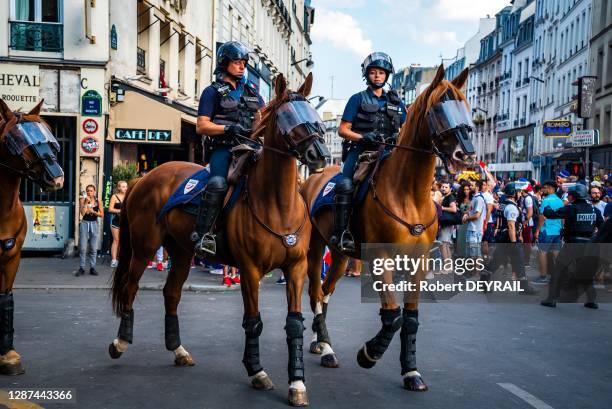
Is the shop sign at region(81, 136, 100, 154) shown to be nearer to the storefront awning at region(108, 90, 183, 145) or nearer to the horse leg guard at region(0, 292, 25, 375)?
the storefront awning at region(108, 90, 183, 145)

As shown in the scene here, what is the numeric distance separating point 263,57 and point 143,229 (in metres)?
33.4

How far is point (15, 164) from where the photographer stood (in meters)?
6.60

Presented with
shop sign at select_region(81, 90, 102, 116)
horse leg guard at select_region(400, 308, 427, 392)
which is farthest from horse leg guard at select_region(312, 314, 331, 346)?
shop sign at select_region(81, 90, 102, 116)

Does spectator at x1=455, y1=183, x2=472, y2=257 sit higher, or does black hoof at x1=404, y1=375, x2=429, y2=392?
spectator at x1=455, y1=183, x2=472, y2=257

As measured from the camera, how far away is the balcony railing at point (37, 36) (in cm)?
1836

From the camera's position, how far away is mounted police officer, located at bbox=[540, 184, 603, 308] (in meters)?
12.8

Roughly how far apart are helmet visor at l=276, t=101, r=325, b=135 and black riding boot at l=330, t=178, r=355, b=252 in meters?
1.45

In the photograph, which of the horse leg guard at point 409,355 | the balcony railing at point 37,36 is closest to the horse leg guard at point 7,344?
the horse leg guard at point 409,355

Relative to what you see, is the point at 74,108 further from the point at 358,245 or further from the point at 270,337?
the point at 358,245

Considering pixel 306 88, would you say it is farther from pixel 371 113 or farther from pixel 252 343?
pixel 252 343

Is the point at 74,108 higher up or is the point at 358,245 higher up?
the point at 74,108

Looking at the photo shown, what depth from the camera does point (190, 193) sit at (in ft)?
23.6

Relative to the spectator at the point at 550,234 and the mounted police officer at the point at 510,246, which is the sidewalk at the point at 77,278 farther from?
the spectator at the point at 550,234

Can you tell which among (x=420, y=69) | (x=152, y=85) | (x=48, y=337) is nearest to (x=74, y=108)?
(x=152, y=85)
